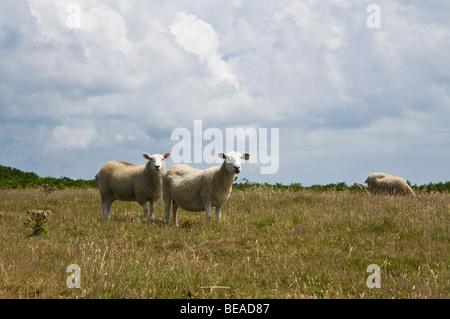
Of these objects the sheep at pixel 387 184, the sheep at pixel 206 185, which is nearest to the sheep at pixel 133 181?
the sheep at pixel 206 185

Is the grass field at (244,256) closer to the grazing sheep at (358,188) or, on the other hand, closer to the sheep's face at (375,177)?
the grazing sheep at (358,188)

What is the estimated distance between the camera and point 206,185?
10.3 metres

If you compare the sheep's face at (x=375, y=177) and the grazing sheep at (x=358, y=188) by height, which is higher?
the sheep's face at (x=375, y=177)

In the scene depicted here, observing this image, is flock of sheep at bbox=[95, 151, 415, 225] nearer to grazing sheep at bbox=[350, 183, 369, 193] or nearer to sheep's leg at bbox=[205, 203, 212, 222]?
sheep's leg at bbox=[205, 203, 212, 222]

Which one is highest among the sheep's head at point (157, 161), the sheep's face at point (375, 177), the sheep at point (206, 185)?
the sheep's face at point (375, 177)

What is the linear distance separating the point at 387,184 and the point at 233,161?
11178 mm

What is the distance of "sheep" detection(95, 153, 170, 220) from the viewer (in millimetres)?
12227

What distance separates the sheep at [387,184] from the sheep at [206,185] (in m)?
10.2

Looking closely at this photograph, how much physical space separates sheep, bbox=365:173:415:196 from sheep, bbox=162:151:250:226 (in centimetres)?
1015

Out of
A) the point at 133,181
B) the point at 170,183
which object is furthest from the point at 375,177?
the point at 133,181

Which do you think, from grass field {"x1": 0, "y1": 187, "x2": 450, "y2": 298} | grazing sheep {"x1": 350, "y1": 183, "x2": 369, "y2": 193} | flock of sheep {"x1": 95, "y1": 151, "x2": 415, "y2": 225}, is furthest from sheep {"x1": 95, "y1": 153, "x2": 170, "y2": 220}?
grazing sheep {"x1": 350, "y1": 183, "x2": 369, "y2": 193}

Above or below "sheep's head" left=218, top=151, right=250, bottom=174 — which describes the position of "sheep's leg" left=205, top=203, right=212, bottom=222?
below

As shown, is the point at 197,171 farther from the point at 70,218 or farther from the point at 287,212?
→ the point at 70,218

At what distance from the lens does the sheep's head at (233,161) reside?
961cm
